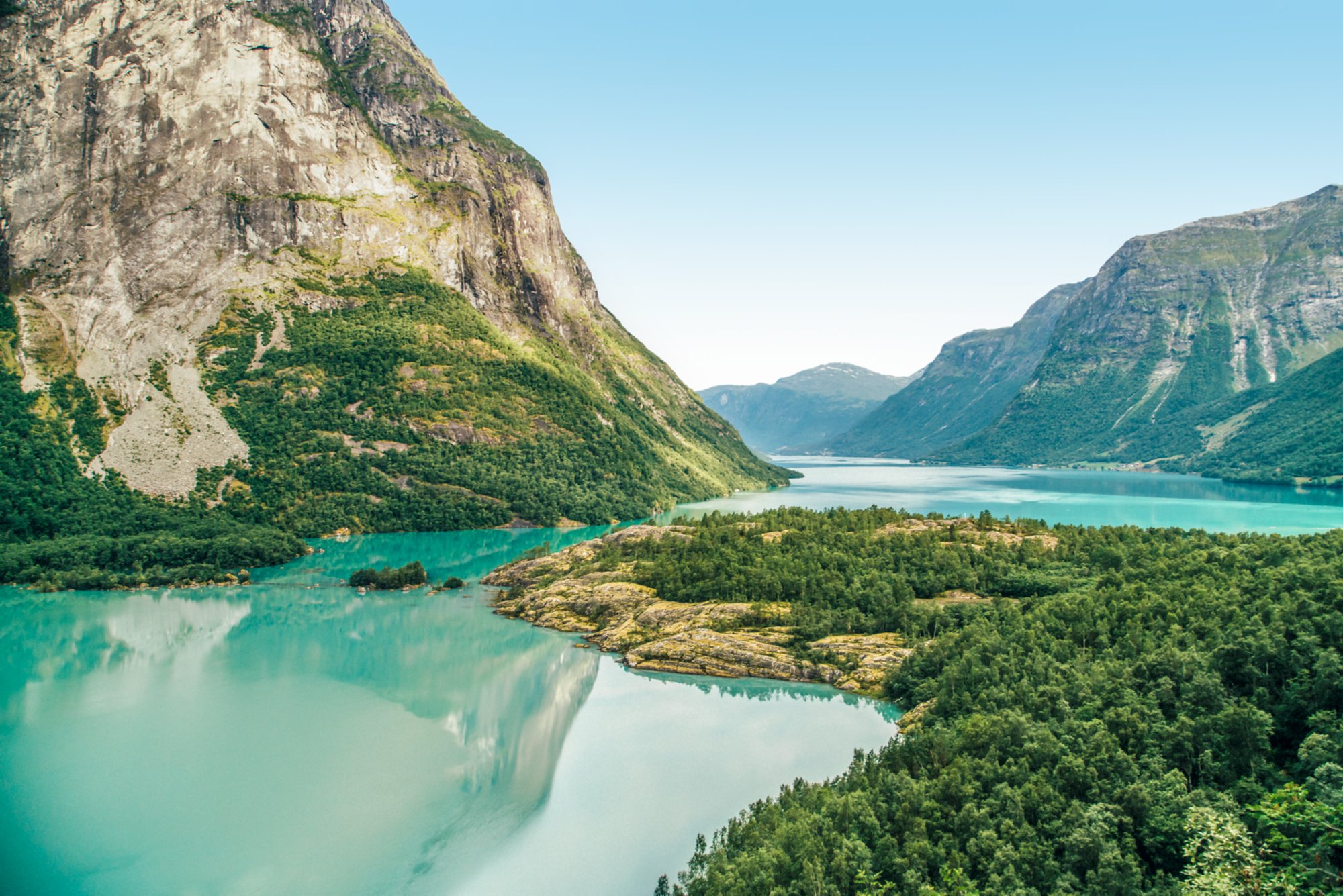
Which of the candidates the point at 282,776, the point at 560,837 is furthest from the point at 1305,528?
the point at 282,776

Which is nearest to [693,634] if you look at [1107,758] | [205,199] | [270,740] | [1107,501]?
[270,740]

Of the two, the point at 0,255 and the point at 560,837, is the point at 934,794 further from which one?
the point at 0,255

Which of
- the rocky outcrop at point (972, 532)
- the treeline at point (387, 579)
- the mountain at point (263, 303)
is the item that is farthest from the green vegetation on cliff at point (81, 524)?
the rocky outcrop at point (972, 532)

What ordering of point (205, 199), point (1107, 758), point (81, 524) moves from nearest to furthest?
1. point (1107, 758)
2. point (81, 524)
3. point (205, 199)

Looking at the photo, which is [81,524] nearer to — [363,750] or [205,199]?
[205,199]

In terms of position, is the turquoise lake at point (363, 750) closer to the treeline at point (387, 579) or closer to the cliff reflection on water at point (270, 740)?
the cliff reflection on water at point (270, 740)

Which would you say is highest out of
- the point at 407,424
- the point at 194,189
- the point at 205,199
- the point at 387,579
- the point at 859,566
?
the point at 194,189
